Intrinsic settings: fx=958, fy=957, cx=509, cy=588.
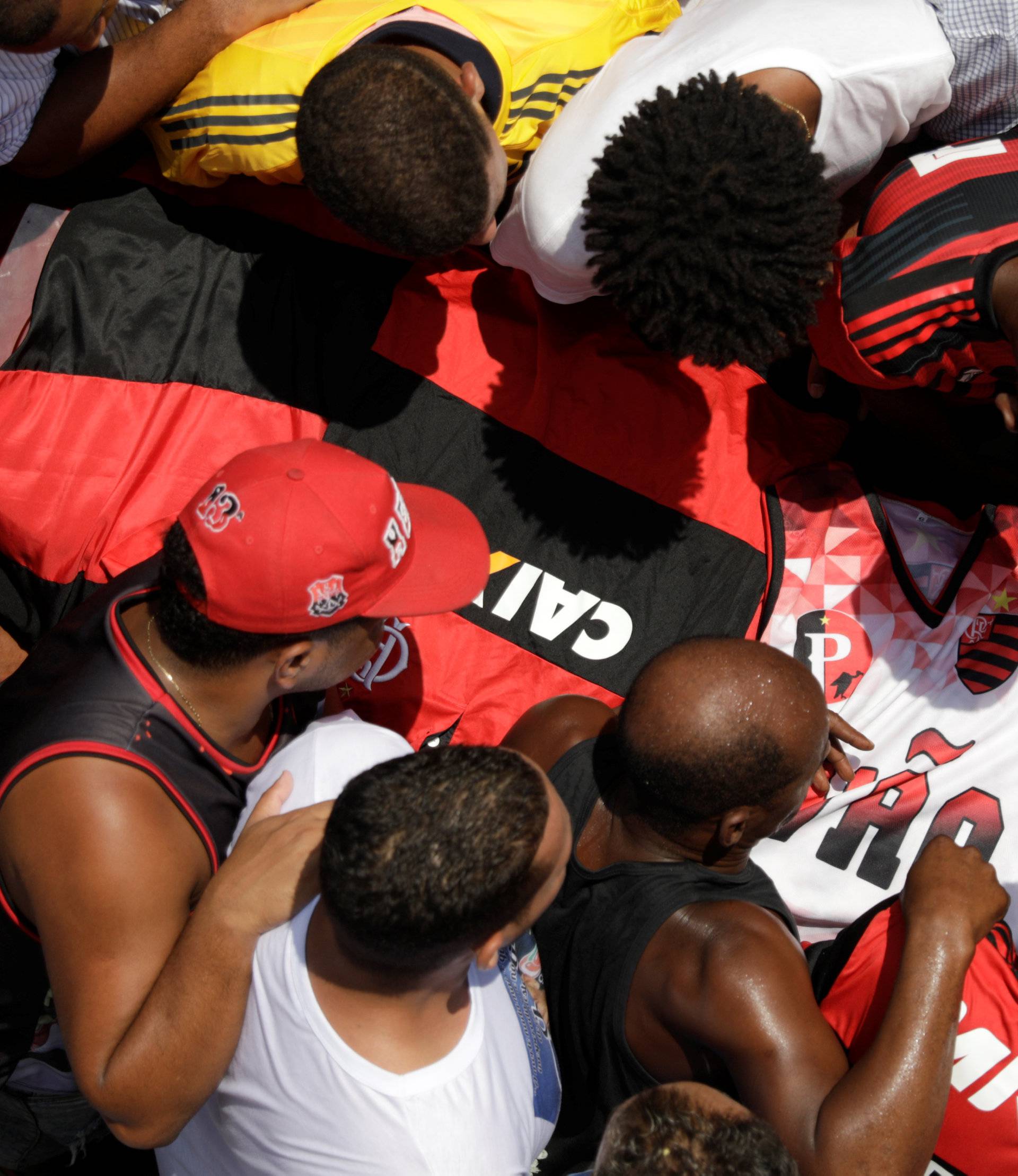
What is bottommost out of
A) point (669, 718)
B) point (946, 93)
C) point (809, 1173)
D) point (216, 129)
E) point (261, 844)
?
point (809, 1173)

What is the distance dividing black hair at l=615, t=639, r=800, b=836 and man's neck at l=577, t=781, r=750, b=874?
4 cm

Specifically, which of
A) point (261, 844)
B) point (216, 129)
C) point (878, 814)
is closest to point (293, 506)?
point (261, 844)

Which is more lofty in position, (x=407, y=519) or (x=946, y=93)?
(x=946, y=93)

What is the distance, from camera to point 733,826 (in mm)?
1759

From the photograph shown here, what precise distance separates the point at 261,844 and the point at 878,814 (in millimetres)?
1517

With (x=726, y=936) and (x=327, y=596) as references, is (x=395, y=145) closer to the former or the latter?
(x=327, y=596)

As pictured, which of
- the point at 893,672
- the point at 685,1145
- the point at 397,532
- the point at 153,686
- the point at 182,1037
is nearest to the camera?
the point at 685,1145

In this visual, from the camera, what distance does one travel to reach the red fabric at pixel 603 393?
8.54ft

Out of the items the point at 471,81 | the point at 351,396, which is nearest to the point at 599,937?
the point at 351,396

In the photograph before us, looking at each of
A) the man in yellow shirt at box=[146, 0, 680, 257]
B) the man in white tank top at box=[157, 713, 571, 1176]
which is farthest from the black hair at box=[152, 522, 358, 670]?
the man in yellow shirt at box=[146, 0, 680, 257]

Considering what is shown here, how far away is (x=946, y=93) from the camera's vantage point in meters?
2.12

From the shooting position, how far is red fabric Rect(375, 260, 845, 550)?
260 centimetres

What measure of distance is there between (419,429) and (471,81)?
0.87 m

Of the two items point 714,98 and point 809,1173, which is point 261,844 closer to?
point 809,1173
